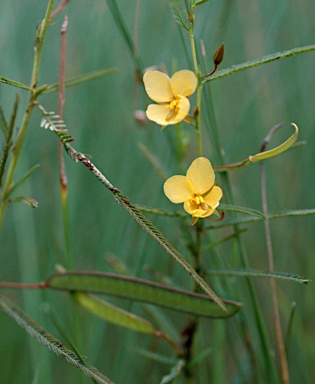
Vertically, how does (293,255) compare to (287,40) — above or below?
below

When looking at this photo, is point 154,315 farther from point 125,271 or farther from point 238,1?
point 238,1

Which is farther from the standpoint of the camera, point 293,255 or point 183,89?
point 293,255

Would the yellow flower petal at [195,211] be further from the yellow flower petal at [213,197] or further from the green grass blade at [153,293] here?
the green grass blade at [153,293]

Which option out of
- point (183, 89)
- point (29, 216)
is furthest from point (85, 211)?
point (183, 89)

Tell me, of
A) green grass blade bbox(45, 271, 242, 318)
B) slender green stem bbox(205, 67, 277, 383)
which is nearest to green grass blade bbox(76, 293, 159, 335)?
green grass blade bbox(45, 271, 242, 318)

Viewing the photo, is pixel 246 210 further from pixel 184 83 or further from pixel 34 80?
pixel 34 80

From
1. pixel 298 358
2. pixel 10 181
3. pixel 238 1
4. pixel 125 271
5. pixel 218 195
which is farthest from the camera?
pixel 238 1

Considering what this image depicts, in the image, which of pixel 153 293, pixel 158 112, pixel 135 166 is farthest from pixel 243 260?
pixel 135 166


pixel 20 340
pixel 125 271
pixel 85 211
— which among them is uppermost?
pixel 85 211
